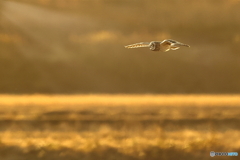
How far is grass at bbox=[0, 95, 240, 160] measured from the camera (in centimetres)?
319

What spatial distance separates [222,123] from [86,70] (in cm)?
212

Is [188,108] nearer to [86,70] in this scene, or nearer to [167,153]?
[167,153]

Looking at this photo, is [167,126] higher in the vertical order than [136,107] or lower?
lower

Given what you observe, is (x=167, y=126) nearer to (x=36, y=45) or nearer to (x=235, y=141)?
(x=235, y=141)

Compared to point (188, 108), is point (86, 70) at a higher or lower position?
higher

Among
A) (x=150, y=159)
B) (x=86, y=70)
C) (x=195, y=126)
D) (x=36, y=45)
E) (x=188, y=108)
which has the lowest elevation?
(x=150, y=159)

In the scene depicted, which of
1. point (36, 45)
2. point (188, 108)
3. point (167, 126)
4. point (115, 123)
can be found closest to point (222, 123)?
point (188, 108)

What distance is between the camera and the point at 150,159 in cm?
315

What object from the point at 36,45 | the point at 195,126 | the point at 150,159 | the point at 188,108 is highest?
the point at 36,45

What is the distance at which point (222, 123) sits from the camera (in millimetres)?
3240

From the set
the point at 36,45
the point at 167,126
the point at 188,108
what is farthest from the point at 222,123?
the point at 36,45

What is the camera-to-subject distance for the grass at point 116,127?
319 centimetres

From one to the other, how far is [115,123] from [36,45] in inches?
64.3

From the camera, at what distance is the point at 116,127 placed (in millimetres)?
3270
